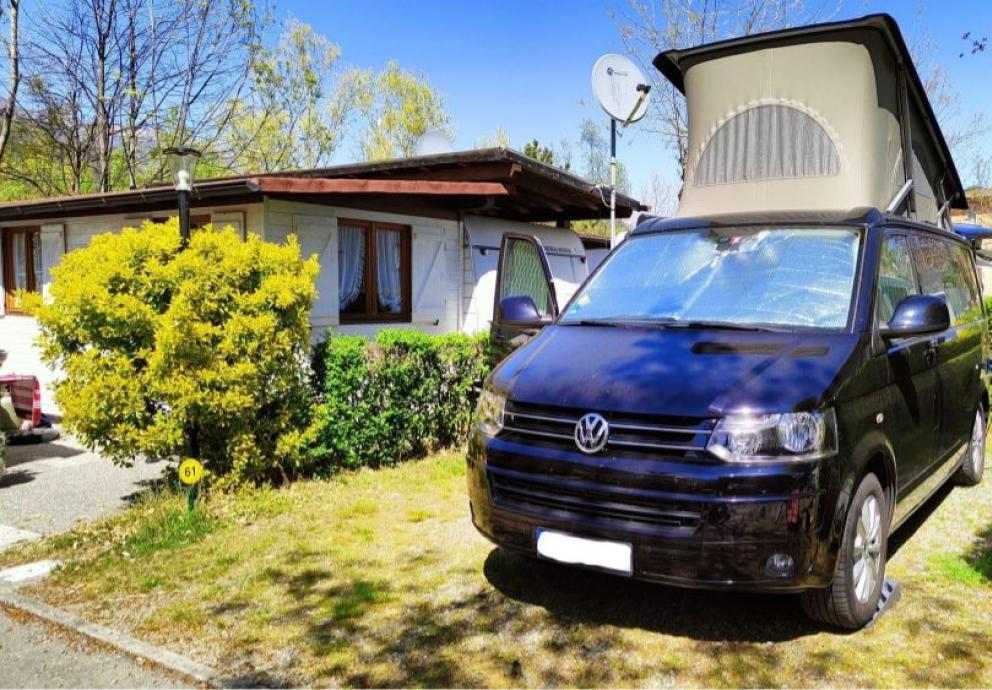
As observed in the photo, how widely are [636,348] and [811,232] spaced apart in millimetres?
1407

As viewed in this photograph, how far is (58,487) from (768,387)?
20.0 ft

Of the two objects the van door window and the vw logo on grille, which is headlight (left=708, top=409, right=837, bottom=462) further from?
the van door window

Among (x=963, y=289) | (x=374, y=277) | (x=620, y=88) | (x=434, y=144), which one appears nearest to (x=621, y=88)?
(x=620, y=88)

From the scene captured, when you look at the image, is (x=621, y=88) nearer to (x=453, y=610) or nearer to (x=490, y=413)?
(x=490, y=413)

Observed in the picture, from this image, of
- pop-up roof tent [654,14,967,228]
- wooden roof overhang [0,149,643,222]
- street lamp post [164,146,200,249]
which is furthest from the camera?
wooden roof overhang [0,149,643,222]

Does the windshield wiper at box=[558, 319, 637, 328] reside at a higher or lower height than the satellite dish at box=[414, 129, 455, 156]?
lower

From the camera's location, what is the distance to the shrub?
554cm

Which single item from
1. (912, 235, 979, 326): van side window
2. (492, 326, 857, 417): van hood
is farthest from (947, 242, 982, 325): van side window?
(492, 326, 857, 417): van hood

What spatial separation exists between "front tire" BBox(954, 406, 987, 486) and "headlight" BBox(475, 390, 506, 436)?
4226 mm

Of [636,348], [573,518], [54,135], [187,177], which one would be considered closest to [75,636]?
[573,518]

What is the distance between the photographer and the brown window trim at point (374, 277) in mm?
9672

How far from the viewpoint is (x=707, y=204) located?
248 inches

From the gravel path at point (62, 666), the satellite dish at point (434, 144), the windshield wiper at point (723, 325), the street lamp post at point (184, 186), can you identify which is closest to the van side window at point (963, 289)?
the windshield wiper at point (723, 325)

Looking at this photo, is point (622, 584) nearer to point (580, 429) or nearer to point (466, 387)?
point (580, 429)
